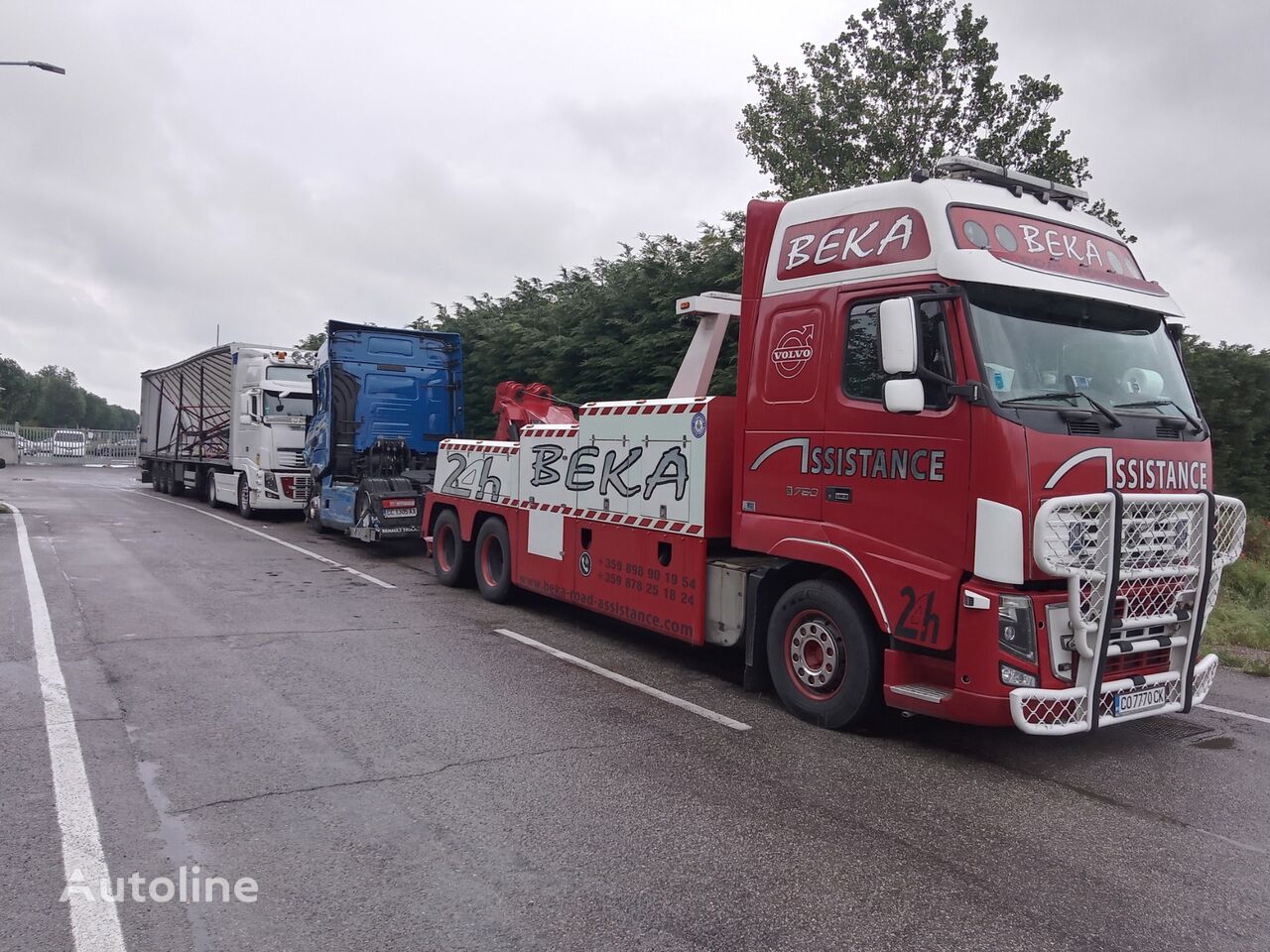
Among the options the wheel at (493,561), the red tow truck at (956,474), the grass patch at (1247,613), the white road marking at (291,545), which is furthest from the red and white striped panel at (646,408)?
the grass patch at (1247,613)

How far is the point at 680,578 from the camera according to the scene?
7.04m

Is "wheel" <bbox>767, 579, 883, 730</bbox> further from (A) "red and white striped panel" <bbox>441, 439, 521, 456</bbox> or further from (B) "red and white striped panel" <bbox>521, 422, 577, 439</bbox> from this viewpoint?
(A) "red and white striped panel" <bbox>441, 439, 521, 456</bbox>

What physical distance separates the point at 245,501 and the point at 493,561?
11.2 metres

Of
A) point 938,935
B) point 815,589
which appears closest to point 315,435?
point 815,589

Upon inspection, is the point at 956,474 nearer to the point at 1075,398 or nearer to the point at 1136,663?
the point at 1075,398

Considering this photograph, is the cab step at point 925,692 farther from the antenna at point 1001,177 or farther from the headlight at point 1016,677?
the antenna at point 1001,177

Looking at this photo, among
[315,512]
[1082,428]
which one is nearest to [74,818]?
[1082,428]

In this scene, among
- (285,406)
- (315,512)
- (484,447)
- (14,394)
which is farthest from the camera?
(14,394)

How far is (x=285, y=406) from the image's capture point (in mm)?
18359

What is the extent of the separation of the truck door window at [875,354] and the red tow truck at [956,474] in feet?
0.05

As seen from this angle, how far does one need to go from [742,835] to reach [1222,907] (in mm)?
1950

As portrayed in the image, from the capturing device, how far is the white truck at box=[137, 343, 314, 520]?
60.2 feet

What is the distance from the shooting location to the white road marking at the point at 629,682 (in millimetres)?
6031

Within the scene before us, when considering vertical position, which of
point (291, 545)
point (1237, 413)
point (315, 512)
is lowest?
point (291, 545)
